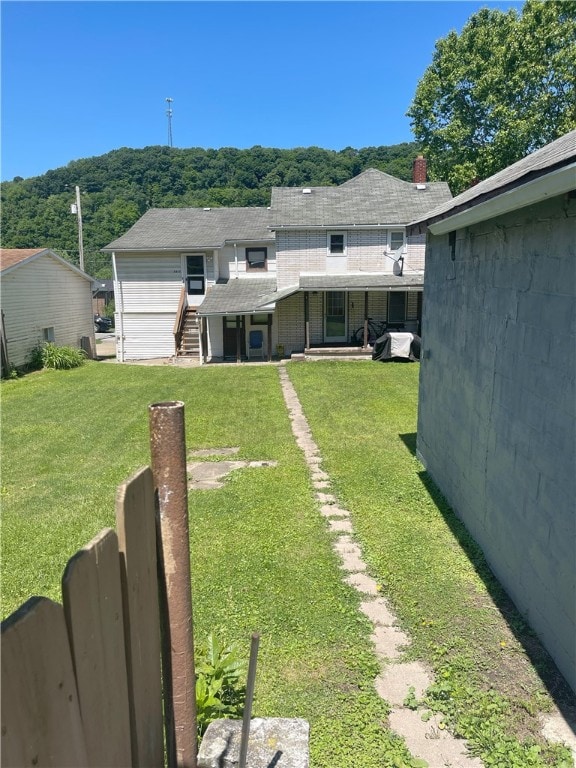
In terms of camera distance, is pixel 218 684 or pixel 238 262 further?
pixel 238 262

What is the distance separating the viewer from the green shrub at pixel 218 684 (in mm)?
2717

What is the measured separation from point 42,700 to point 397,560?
171 inches

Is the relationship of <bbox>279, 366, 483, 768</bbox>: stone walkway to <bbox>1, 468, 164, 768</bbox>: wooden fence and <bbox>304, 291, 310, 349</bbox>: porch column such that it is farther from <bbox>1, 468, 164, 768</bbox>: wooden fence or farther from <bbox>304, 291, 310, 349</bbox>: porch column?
<bbox>304, 291, 310, 349</bbox>: porch column

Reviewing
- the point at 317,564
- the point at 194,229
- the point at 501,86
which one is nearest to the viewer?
the point at 317,564

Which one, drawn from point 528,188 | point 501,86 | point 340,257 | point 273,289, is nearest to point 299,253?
point 340,257

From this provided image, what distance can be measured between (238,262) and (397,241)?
24.1ft

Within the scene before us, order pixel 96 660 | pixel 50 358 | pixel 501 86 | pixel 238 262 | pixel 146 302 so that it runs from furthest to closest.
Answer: pixel 501 86 → pixel 238 262 → pixel 146 302 → pixel 50 358 → pixel 96 660

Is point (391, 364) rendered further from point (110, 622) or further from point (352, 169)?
point (352, 169)

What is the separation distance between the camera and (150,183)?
6084 centimetres

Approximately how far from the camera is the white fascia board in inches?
119

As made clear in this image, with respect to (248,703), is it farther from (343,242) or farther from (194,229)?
(194,229)

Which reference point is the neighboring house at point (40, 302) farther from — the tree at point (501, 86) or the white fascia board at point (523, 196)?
the tree at point (501, 86)

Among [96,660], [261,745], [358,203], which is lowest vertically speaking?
[261,745]

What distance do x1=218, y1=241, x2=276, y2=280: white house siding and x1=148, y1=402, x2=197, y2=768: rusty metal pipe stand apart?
76.1ft
